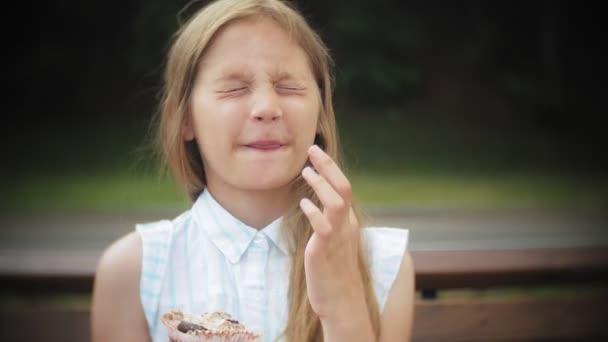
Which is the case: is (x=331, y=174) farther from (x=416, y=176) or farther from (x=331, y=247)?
(x=416, y=176)

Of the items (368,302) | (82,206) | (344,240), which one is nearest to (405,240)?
(368,302)

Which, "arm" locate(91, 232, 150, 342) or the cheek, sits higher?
the cheek

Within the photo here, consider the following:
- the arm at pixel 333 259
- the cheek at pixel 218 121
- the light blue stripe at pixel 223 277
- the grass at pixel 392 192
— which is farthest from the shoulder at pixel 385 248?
the grass at pixel 392 192

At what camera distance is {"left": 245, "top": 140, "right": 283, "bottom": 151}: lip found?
1.53 meters

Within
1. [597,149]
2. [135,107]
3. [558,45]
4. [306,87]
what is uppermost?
[306,87]

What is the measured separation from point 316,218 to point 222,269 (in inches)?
18.9

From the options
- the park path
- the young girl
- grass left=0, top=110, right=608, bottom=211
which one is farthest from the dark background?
the young girl

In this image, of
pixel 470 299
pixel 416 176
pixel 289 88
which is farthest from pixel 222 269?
pixel 416 176

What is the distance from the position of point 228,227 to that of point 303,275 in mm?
234

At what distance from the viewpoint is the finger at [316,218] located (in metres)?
1.24

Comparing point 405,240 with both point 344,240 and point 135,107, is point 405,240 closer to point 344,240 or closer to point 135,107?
point 344,240

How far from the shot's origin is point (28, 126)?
63.7 feet

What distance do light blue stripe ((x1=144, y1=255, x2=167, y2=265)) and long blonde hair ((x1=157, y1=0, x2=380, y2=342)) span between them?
252mm

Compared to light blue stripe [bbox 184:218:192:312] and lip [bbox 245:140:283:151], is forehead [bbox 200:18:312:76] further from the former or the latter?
light blue stripe [bbox 184:218:192:312]
